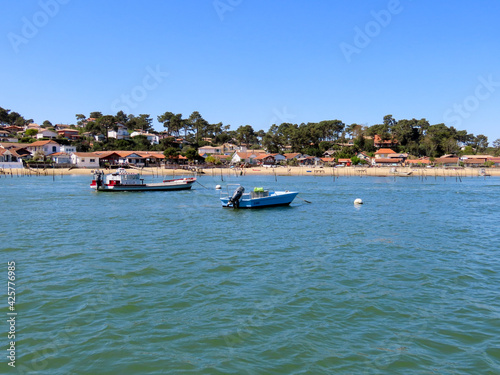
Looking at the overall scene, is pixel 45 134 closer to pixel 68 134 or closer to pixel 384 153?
pixel 68 134

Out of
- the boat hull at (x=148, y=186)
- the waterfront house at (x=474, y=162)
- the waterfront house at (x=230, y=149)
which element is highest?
the waterfront house at (x=230, y=149)

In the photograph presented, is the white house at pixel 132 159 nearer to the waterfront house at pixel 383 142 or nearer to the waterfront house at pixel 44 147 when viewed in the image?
the waterfront house at pixel 44 147

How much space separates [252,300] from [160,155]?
93.4 metres

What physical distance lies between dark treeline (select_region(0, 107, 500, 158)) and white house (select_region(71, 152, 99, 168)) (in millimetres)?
15592

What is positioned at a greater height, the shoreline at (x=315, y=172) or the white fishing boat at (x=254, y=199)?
the shoreline at (x=315, y=172)

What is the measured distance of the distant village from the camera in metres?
91.8

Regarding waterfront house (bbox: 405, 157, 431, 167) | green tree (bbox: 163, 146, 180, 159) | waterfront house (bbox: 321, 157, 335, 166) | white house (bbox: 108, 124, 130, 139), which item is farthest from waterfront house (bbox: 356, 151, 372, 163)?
white house (bbox: 108, 124, 130, 139)

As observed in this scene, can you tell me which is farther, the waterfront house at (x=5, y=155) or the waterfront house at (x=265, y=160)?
the waterfront house at (x=265, y=160)

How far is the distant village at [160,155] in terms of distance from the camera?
91.8 m

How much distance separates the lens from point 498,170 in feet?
329

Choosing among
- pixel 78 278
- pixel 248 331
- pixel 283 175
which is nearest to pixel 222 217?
pixel 78 278

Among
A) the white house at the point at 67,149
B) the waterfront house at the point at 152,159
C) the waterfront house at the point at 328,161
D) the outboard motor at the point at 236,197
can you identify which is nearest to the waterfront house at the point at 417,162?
the waterfront house at the point at 328,161

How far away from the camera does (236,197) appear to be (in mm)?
30703

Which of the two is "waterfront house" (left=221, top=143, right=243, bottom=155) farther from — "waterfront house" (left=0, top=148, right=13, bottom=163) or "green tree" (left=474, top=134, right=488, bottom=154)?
"green tree" (left=474, top=134, right=488, bottom=154)
